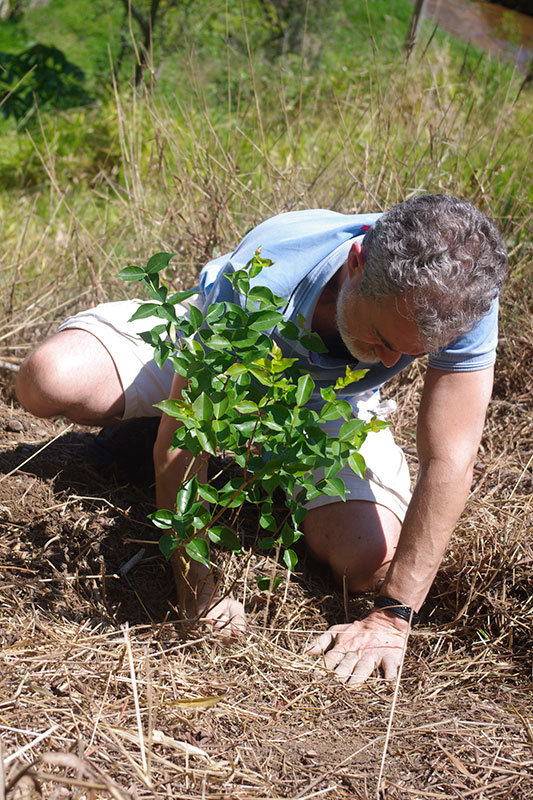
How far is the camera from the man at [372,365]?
1.57 m

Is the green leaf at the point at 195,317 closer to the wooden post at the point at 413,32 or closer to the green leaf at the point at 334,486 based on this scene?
the green leaf at the point at 334,486

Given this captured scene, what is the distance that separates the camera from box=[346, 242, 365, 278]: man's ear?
67.4 inches

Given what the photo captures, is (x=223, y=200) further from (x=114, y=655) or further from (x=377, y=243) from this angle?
(x=114, y=655)

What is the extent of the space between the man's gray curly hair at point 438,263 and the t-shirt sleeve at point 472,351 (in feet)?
0.85

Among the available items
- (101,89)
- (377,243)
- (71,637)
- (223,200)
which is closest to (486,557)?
(377,243)

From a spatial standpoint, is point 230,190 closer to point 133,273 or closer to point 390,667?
point 133,273

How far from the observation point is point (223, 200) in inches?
122

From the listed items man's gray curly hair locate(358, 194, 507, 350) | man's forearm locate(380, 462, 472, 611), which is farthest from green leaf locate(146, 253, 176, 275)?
man's forearm locate(380, 462, 472, 611)

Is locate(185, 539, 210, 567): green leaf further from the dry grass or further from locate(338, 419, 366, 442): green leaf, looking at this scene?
locate(338, 419, 366, 442): green leaf

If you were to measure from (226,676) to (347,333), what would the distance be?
2.78 ft

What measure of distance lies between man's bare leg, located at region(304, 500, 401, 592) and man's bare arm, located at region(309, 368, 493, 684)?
0.63 ft

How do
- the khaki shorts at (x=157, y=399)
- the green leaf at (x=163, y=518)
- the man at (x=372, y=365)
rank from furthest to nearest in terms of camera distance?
the khaki shorts at (x=157, y=399) < the man at (x=372, y=365) < the green leaf at (x=163, y=518)

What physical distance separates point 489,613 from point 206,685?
0.82 m

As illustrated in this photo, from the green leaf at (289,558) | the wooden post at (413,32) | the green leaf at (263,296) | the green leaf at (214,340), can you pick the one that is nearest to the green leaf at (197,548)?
the green leaf at (289,558)
